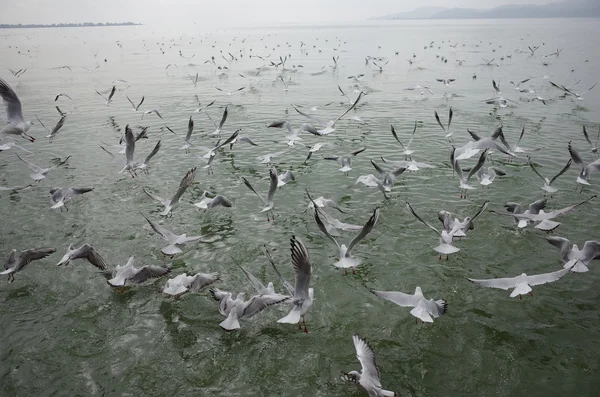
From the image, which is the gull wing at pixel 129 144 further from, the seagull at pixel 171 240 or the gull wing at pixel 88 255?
the gull wing at pixel 88 255

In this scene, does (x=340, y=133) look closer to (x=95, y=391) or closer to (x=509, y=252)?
(x=509, y=252)

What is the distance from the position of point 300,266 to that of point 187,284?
98.7 inches

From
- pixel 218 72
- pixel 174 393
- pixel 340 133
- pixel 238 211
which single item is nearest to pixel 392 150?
pixel 340 133

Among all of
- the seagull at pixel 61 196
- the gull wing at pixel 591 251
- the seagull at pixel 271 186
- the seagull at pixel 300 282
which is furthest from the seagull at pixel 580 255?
the seagull at pixel 61 196

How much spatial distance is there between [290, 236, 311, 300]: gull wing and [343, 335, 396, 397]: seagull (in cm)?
125

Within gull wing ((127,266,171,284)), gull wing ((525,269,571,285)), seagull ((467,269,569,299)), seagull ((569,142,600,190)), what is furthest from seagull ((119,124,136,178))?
seagull ((569,142,600,190))

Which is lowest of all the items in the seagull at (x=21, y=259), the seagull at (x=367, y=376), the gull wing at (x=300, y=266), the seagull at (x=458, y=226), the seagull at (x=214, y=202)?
the seagull at (x=214, y=202)

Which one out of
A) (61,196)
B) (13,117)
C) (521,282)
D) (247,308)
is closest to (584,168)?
(521,282)

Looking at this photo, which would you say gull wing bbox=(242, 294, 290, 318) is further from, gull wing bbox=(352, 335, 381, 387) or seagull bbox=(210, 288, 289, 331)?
gull wing bbox=(352, 335, 381, 387)

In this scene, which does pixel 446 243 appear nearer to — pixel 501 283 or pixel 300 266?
pixel 501 283

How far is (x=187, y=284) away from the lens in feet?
24.0

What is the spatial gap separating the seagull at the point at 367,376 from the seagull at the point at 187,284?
10.6 feet

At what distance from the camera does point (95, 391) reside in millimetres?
5875

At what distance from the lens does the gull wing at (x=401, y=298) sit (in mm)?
Result: 6645
